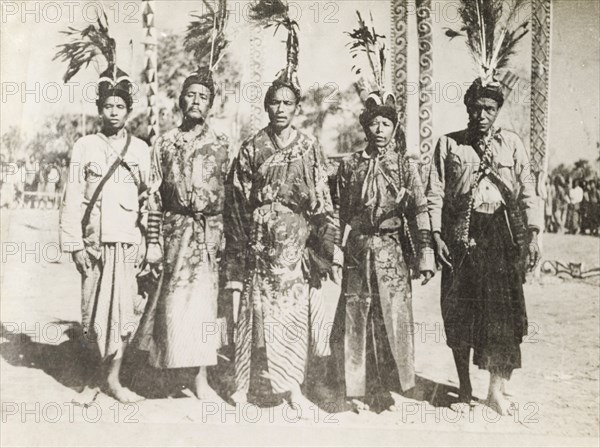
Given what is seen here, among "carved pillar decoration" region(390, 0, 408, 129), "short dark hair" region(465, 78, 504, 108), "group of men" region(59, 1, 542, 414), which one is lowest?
"group of men" region(59, 1, 542, 414)

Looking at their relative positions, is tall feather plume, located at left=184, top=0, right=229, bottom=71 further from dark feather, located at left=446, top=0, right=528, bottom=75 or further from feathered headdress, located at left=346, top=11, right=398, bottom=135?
dark feather, located at left=446, top=0, right=528, bottom=75

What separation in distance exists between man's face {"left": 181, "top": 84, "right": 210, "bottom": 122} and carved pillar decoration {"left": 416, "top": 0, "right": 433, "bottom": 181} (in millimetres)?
1233

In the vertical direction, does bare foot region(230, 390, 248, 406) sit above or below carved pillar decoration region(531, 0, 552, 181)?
below

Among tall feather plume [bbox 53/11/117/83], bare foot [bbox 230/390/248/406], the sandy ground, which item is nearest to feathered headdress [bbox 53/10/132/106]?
tall feather plume [bbox 53/11/117/83]

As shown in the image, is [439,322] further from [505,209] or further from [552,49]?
[552,49]

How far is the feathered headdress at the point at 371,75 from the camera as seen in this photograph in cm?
359

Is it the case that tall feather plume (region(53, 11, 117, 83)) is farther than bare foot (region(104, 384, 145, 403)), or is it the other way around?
tall feather plume (region(53, 11, 117, 83))

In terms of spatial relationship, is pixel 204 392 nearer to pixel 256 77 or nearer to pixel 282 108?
pixel 282 108

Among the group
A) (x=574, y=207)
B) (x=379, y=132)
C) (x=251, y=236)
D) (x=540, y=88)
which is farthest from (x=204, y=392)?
(x=540, y=88)

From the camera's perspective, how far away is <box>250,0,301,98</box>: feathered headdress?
3635mm

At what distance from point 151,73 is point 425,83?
5.18 ft

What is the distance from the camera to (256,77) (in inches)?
143

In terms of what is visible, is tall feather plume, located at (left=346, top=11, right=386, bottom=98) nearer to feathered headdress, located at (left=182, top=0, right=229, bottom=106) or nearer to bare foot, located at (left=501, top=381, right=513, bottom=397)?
feathered headdress, located at (left=182, top=0, right=229, bottom=106)

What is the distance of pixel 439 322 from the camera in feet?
Answer: 11.6
